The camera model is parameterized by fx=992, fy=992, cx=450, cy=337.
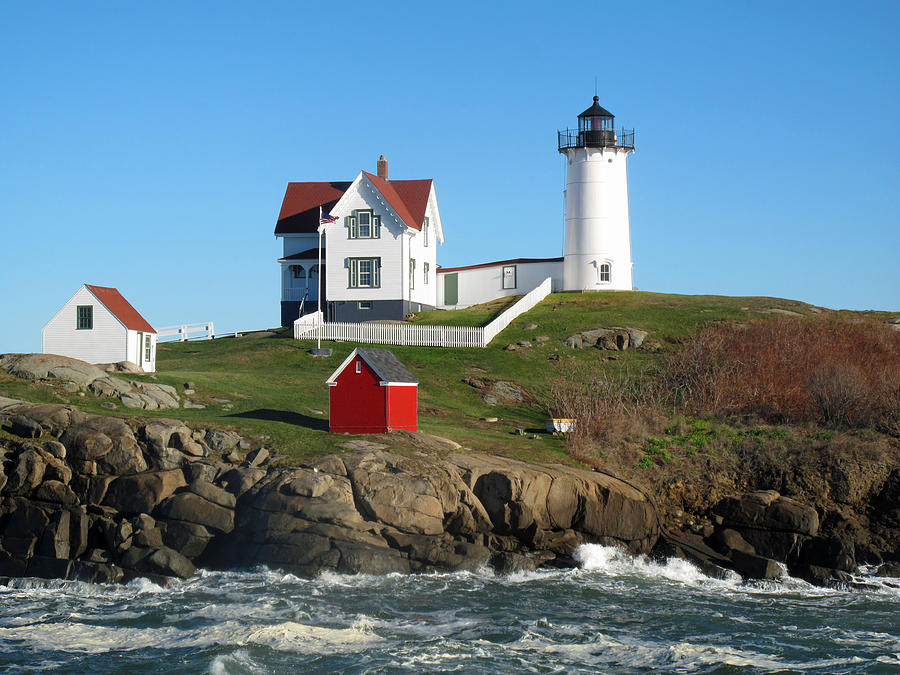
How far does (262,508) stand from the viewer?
22.9 m

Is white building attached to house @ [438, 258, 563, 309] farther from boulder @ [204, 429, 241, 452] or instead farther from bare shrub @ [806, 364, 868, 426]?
boulder @ [204, 429, 241, 452]

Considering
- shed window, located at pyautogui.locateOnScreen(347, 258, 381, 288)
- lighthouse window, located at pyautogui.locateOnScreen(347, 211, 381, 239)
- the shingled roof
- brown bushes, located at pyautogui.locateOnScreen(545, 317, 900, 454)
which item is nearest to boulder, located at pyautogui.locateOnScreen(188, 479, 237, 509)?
the shingled roof

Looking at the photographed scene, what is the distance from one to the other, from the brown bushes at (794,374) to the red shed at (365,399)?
11.4m

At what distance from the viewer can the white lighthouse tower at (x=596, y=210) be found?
185 ft

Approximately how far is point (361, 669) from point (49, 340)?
25.6 meters

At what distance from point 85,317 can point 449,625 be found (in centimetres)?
2394

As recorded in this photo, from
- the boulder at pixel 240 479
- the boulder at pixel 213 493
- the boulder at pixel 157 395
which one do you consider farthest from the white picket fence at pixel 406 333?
the boulder at pixel 213 493

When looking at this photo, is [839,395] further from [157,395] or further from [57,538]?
[57,538]

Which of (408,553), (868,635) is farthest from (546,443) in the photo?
(868,635)

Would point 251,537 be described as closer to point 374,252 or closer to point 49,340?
point 49,340

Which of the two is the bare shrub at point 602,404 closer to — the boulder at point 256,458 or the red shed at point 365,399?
the red shed at point 365,399

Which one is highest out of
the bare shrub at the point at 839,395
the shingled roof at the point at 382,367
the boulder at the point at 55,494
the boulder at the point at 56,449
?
the shingled roof at the point at 382,367

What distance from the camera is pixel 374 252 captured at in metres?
50.6

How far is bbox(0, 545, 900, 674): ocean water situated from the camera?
658 inches
